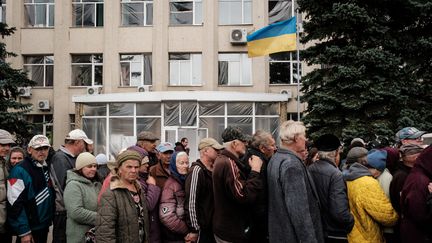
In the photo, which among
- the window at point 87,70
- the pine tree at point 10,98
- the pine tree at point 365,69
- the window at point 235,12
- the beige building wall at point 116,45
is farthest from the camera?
the window at point 87,70

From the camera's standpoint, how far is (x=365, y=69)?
12438 millimetres

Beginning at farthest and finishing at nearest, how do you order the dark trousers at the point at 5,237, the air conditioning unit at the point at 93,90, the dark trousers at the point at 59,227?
the air conditioning unit at the point at 93,90 → the dark trousers at the point at 59,227 → the dark trousers at the point at 5,237

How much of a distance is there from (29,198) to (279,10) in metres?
21.3

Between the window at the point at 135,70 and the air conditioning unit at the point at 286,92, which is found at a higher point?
the window at the point at 135,70

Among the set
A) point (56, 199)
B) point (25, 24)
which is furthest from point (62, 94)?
point (56, 199)

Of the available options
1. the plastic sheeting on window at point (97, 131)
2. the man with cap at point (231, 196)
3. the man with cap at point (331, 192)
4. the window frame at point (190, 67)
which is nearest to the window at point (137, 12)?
the window frame at point (190, 67)

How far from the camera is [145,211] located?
5.51m

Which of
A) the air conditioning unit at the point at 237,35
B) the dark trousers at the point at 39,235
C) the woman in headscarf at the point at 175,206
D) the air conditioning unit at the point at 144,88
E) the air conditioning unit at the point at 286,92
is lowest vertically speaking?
the dark trousers at the point at 39,235

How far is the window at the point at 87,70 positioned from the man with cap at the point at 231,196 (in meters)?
21.8

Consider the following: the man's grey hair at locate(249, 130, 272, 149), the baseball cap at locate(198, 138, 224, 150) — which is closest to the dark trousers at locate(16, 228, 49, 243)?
the baseball cap at locate(198, 138, 224, 150)

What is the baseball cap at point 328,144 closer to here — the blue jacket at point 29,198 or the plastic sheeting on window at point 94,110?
the blue jacket at point 29,198

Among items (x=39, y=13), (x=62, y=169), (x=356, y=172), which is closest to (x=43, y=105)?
(x=39, y=13)

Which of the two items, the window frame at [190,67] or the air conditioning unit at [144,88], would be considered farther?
the window frame at [190,67]

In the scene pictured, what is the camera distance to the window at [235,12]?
2617 cm
